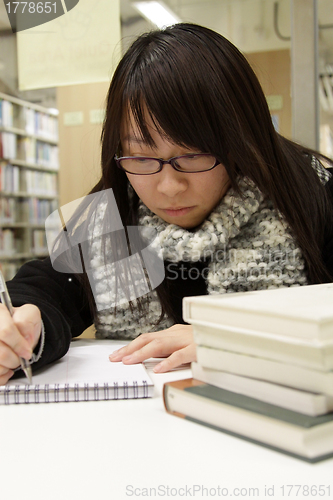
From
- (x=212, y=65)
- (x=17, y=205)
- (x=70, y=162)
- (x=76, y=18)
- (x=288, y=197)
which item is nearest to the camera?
(x=212, y=65)

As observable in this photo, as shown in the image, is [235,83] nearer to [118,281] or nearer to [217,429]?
[118,281]

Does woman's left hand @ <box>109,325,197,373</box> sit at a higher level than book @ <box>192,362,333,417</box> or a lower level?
lower

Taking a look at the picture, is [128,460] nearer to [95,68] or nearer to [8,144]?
[95,68]

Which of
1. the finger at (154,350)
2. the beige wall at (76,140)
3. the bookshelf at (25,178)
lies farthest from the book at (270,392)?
the beige wall at (76,140)

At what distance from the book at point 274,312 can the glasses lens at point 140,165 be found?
50 centimetres

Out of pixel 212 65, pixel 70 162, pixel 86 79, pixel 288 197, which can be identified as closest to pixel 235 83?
pixel 212 65

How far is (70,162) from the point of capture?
5.77 feet

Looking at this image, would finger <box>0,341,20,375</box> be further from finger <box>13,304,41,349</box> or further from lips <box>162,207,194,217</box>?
lips <box>162,207,194,217</box>

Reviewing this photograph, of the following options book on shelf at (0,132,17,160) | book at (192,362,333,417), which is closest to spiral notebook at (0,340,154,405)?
book at (192,362,333,417)

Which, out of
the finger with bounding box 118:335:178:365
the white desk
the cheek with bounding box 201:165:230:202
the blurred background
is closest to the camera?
the white desk

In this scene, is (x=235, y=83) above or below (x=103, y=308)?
above

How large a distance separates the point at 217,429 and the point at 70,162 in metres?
1.44

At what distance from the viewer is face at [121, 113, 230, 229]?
944 millimetres

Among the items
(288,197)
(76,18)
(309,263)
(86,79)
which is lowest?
(309,263)
